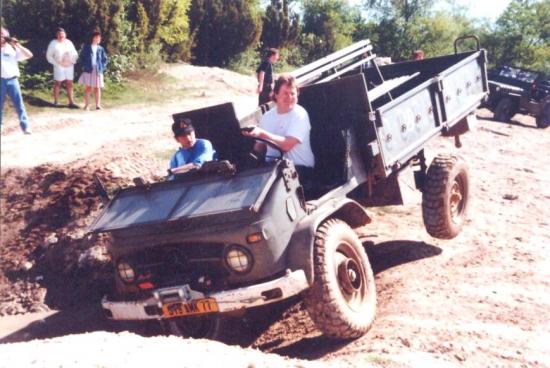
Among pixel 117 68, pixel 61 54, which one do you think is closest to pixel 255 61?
pixel 117 68

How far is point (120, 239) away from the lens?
457 centimetres

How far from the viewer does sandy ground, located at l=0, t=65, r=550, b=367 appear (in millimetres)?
3961

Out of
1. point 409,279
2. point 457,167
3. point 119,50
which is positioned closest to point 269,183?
point 409,279

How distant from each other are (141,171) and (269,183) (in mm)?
4058

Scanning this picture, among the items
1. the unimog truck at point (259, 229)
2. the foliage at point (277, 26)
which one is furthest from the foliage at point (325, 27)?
Result: the unimog truck at point (259, 229)

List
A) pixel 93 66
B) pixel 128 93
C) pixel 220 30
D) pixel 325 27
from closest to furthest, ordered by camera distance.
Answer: pixel 93 66 → pixel 128 93 → pixel 220 30 → pixel 325 27

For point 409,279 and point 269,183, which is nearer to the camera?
point 269,183

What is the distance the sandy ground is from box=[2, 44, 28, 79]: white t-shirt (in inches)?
46.4

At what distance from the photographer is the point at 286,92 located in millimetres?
5230

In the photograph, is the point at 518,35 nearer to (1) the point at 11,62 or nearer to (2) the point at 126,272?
(1) the point at 11,62

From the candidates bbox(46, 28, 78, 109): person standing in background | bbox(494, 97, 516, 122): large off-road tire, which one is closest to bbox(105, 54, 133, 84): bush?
bbox(46, 28, 78, 109): person standing in background

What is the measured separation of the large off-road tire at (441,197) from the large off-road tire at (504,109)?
11823 mm

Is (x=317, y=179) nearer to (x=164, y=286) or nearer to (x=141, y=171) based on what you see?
(x=164, y=286)

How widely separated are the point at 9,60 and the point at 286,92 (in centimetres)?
667
